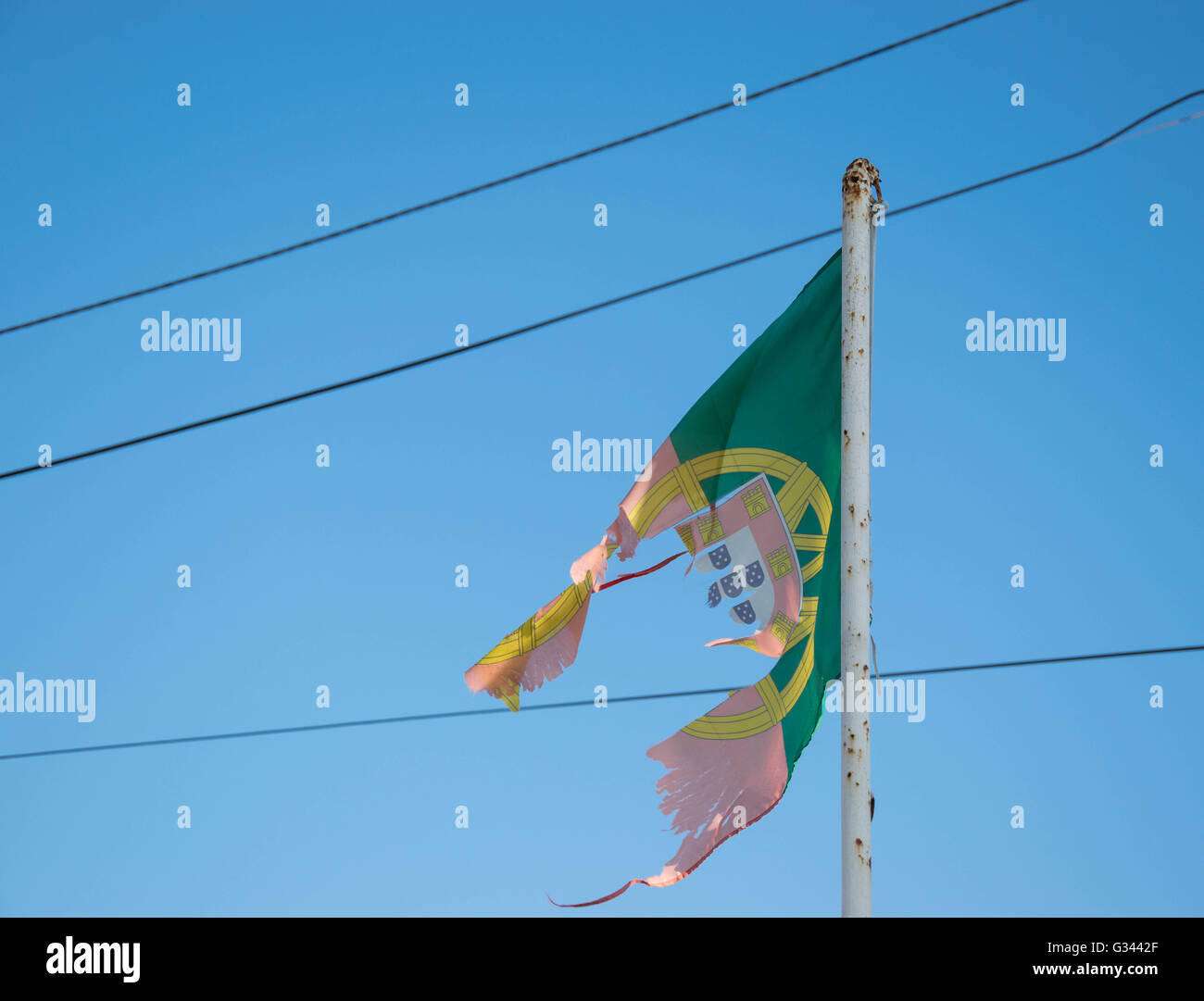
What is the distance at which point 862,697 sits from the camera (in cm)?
908

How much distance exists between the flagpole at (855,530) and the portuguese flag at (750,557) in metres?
0.30

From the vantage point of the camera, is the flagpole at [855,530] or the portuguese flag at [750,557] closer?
the flagpole at [855,530]

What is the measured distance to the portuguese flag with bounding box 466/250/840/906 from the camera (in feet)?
31.7

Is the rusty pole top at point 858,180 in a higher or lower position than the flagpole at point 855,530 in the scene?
higher

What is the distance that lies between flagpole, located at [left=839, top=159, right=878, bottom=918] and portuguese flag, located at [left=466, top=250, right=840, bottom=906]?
300 mm

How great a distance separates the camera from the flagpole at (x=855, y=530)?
891 centimetres

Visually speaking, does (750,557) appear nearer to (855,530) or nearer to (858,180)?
(855,530)

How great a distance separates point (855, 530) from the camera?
9375 millimetres

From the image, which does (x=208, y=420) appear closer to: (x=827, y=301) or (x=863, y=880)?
(x=827, y=301)

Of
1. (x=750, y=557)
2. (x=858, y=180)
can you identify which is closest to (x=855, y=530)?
(x=750, y=557)

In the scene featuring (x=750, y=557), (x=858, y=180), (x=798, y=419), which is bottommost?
(x=750, y=557)

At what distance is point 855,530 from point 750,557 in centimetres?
110
